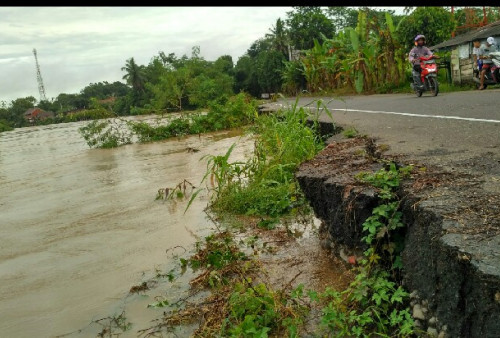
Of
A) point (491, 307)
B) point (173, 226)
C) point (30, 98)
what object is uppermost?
point (30, 98)

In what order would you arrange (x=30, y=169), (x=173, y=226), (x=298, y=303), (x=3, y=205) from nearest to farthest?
(x=298, y=303) → (x=173, y=226) → (x=3, y=205) → (x=30, y=169)

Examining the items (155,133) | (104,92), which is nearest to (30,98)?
(104,92)

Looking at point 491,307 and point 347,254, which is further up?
point 491,307

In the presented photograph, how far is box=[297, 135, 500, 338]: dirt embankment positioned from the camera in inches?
68.7

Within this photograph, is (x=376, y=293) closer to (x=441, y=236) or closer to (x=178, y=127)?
(x=441, y=236)

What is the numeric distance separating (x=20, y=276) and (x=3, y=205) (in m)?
4.82

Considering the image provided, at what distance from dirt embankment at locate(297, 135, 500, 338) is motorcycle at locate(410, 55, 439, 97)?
29.3ft

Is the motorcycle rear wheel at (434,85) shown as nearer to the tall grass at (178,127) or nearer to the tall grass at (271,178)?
the tall grass at (271,178)

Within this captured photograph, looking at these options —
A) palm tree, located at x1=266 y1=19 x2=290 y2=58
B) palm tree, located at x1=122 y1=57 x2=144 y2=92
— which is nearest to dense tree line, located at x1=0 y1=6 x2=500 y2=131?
palm tree, located at x1=266 y1=19 x2=290 y2=58

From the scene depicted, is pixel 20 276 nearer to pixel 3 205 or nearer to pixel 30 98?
pixel 3 205

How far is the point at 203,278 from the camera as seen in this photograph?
358cm

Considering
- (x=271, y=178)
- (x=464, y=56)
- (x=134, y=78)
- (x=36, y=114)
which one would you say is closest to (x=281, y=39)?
(x=464, y=56)

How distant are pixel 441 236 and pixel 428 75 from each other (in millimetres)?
10579

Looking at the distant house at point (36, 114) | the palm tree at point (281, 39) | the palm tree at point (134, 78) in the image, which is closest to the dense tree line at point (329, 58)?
the palm tree at point (281, 39)
